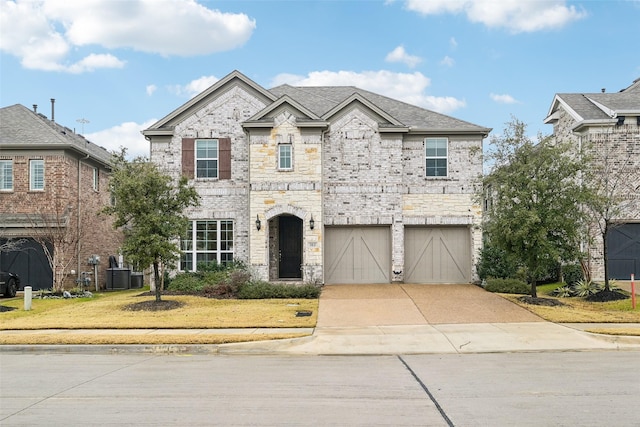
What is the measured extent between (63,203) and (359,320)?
15.2 metres

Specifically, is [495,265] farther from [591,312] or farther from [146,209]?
[146,209]

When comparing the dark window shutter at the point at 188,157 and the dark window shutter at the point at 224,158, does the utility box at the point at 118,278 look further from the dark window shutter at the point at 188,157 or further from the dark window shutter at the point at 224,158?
the dark window shutter at the point at 224,158

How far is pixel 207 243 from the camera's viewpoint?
80.2 feet

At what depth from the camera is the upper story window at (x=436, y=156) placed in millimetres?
24562

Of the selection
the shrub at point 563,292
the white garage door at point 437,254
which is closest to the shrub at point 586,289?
the shrub at point 563,292

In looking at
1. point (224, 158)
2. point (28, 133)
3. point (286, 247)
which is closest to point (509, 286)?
point (286, 247)

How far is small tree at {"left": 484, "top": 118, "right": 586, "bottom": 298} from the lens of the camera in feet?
60.2

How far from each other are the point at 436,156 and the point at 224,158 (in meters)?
8.52

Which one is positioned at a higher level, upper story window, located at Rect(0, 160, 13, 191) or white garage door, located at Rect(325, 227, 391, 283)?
upper story window, located at Rect(0, 160, 13, 191)

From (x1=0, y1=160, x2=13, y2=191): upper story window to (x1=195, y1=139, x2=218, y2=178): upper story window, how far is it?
820cm

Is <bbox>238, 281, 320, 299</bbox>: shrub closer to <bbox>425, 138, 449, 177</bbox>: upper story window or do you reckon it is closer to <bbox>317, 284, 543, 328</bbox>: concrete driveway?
<bbox>317, 284, 543, 328</bbox>: concrete driveway

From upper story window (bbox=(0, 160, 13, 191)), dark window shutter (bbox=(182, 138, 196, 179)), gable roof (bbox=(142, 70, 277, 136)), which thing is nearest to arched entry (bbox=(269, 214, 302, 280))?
dark window shutter (bbox=(182, 138, 196, 179))

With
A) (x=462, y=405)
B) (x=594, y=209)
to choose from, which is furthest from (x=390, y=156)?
(x=462, y=405)

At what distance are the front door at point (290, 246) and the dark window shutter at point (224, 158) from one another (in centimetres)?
286
